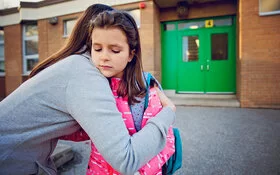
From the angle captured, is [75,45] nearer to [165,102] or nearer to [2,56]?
[165,102]

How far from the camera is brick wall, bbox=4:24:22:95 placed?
10.6 meters

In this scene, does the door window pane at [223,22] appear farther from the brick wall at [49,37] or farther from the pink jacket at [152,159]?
the pink jacket at [152,159]

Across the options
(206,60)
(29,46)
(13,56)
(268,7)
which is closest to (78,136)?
(268,7)

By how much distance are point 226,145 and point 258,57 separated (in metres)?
4.01

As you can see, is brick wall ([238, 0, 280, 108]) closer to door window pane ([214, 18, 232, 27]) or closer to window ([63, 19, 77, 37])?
door window pane ([214, 18, 232, 27])

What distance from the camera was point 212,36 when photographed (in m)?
7.77

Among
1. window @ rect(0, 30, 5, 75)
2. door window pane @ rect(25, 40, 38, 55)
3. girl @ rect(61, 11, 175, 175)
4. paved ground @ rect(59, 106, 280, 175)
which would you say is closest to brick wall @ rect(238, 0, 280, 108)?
paved ground @ rect(59, 106, 280, 175)

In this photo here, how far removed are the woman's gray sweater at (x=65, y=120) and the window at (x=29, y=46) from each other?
10.9 metres

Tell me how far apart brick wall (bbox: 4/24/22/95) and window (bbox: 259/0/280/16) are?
35.1ft

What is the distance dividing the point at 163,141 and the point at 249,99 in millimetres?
6297

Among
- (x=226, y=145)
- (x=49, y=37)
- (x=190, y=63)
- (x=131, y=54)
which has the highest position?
(x=49, y=37)

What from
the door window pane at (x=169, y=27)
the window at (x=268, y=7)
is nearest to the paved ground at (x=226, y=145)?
the window at (x=268, y=7)

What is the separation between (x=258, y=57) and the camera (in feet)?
20.6

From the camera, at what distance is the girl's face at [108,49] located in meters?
0.97
